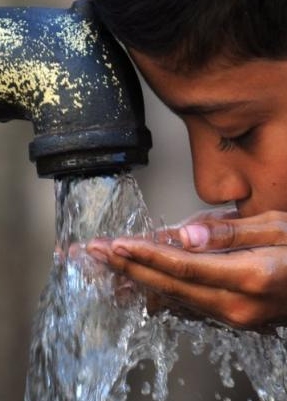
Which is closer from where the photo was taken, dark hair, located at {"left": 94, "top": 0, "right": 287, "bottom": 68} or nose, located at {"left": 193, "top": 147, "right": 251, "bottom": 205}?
dark hair, located at {"left": 94, "top": 0, "right": 287, "bottom": 68}

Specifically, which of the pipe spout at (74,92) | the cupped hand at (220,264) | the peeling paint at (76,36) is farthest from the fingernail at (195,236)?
the peeling paint at (76,36)

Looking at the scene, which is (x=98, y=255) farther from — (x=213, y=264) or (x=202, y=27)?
(x=202, y=27)

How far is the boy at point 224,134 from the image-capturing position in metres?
1.03

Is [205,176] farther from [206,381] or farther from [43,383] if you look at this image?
[206,381]

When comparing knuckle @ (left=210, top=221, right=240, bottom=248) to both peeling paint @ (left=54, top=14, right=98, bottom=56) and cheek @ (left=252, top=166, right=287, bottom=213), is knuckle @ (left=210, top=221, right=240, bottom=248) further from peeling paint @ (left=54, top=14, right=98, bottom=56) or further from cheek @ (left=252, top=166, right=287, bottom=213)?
peeling paint @ (left=54, top=14, right=98, bottom=56)

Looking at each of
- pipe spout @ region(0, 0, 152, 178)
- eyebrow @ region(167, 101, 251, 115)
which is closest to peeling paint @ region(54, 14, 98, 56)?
pipe spout @ region(0, 0, 152, 178)

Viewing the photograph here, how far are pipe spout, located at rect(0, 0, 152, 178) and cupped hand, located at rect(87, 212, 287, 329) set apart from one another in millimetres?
92

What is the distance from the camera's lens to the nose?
113 cm

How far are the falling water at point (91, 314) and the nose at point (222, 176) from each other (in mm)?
78

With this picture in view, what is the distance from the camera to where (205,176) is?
114 centimetres

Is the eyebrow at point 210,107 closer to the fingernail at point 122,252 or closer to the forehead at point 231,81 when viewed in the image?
the forehead at point 231,81

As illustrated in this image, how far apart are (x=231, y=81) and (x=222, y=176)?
112 mm

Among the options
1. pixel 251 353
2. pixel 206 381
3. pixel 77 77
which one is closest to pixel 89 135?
pixel 77 77

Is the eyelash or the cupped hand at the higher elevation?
the eyelash
